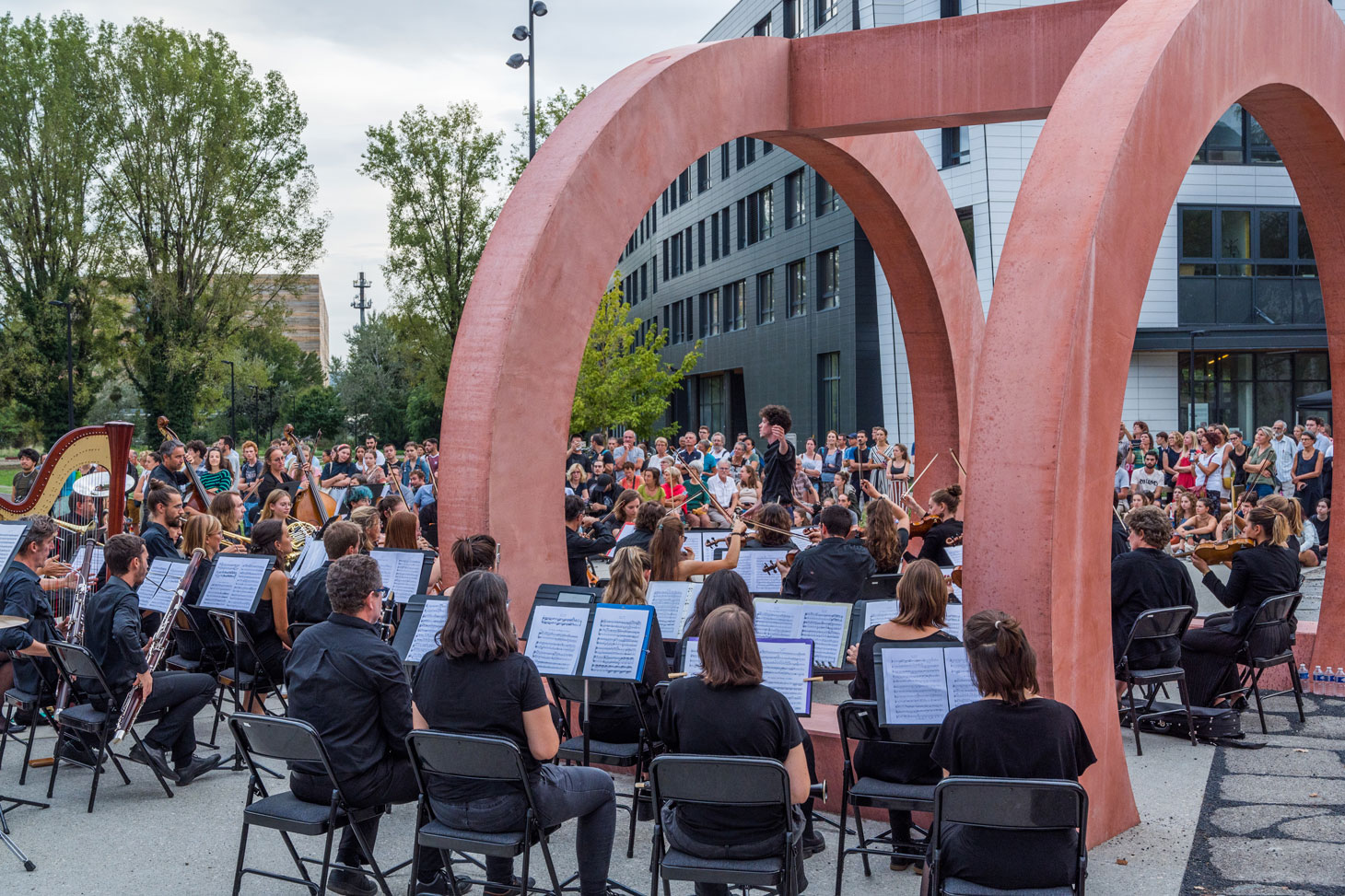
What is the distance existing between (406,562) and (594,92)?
388 cm

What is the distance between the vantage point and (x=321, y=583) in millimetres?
7750

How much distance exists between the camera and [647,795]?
5.86 metres

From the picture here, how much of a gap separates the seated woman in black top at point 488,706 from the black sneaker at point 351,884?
3.01 ft

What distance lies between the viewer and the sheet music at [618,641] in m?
5.76

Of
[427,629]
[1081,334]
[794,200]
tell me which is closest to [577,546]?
[427,629]

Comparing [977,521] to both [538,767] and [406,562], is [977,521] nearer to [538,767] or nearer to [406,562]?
[538,767]

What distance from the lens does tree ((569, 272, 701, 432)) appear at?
36844 mm

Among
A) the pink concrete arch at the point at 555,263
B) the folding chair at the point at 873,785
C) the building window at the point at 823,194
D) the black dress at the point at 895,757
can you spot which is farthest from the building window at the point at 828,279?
the folding chair at the point at 873,785

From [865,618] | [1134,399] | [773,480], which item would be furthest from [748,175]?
[865,618]

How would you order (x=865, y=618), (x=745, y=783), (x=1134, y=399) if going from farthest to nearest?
(x=1134, y=399) < (x=865, y=618) < (x=745, y=783)

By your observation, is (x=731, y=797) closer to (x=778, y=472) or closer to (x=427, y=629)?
(x=427, y=629)

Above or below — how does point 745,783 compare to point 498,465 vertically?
below

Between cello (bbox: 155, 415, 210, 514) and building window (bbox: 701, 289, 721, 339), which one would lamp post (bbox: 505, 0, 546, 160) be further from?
building window (bbox: 701, 289, 721, 339)

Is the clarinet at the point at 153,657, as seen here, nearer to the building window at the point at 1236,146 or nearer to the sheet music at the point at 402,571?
the sheet music at the point at 402,571
